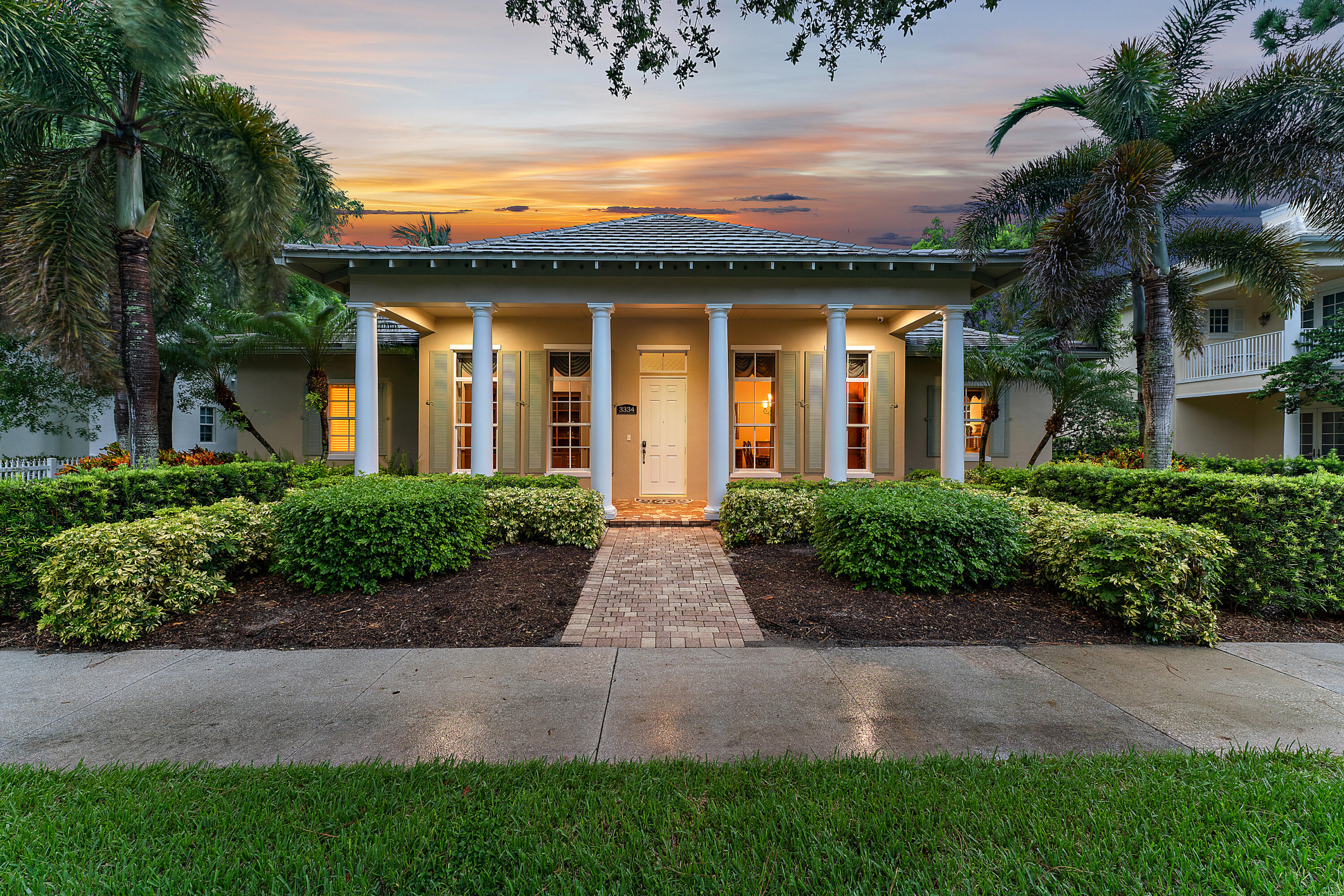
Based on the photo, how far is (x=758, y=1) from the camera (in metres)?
4.57

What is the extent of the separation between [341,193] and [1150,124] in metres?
25.5

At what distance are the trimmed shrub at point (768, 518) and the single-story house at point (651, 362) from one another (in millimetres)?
1634

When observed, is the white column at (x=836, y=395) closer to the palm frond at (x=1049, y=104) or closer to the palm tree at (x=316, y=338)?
A: the palm frond at (x=1049, y=104)

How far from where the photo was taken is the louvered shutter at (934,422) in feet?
43.1

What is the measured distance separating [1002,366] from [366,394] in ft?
40.9

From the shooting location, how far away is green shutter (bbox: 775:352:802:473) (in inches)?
477

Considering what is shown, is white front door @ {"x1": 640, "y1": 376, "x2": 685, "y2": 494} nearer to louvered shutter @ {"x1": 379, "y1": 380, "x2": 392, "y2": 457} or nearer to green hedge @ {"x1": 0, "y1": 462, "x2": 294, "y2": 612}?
louvered shutter @ {"x1": 379, "y1": 380, "x2": 392, "y2": 457}

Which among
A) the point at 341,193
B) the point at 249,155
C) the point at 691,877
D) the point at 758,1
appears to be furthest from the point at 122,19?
the point at 341,193

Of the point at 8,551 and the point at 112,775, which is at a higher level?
the point at 8,551

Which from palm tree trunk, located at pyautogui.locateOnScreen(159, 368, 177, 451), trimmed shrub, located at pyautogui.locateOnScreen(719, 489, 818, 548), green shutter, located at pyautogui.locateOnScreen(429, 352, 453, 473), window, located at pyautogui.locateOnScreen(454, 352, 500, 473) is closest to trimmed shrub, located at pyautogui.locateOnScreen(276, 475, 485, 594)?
trimmed shrub, located at pyautogui.locateOnScreen(719, 489, 818, 548)

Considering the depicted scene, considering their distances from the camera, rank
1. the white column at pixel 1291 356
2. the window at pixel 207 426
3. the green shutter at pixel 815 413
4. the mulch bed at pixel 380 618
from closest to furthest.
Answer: the mulch bed at pixel 380 618, the green shutter at pixel 815 413, the white column at pixel 1291 356, the window at pixel 207 426

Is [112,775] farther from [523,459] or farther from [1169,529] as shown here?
[523,459]

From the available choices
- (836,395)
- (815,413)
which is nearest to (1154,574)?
(836,395)

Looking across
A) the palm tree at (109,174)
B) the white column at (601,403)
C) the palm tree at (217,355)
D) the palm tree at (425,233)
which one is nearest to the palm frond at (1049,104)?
the white column at (601,403)
